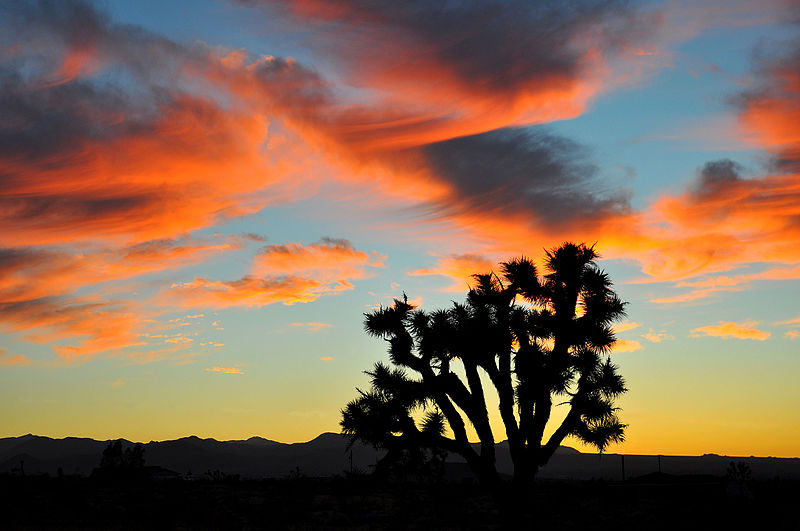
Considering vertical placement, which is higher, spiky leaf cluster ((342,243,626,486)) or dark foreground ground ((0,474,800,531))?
spiky leaf cluster ((342,243,626,486))

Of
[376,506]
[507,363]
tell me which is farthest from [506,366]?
[376,506]

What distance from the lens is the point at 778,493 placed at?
27094 millimetres

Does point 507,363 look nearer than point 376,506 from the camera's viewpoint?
Yes

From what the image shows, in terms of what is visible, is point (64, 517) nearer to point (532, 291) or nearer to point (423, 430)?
point (423, 430)

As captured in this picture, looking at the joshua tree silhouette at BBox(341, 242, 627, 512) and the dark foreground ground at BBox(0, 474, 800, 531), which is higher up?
the joshua tree silhouette at BBox(341, 242, 627, 512)

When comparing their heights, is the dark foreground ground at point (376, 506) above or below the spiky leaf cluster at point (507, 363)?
below

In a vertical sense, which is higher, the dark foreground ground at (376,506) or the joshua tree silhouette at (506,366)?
the joshua tree silhouette at (506,366)

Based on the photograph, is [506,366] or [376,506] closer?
[506,366]

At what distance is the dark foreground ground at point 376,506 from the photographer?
2470cm

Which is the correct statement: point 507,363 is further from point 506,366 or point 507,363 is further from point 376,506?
point 376,506

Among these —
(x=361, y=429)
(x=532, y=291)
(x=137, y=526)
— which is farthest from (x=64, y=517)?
(x=532, y=291)

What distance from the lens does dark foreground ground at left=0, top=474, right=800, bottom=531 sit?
24.7m

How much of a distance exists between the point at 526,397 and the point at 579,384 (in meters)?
1.63

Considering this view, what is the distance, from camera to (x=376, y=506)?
97.1ft
